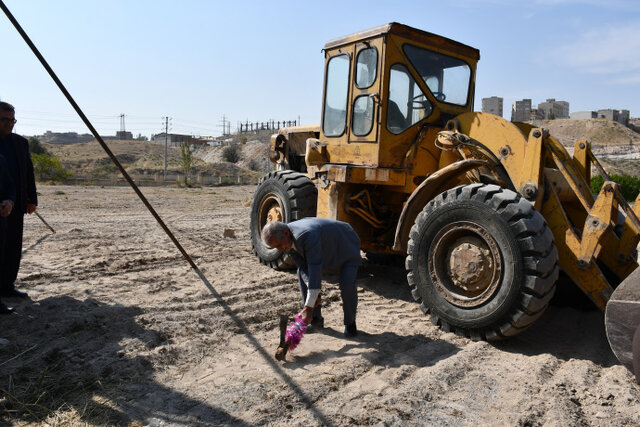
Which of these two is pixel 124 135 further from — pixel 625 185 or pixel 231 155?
pixel 625 185

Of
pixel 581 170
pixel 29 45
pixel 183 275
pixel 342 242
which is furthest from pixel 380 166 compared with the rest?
pixel 29 45

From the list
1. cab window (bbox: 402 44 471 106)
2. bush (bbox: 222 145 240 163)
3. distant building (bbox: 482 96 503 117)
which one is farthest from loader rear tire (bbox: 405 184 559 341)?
bush (bbox: 222 145 240 163)

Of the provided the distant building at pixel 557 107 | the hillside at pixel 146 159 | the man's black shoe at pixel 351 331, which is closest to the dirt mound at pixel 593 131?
the distant building at pixel 557 107

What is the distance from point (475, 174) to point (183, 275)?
3.97 m

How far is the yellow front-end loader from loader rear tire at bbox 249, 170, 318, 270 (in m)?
0.03

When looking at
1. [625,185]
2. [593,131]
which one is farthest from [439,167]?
[593,131]

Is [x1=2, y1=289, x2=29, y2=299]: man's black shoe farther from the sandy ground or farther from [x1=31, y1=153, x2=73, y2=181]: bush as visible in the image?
[x1=31, y1=153, x2=73, y2=181]: bush

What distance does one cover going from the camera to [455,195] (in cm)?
479

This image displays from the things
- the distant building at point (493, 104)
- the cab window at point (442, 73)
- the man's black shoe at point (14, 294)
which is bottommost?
the man's black shoe at point (14, 294)

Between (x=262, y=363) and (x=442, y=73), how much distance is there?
4.30 metres

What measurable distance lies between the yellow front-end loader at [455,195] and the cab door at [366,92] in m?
0.01

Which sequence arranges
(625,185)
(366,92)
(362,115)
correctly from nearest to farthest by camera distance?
(366,92) < (362,115) < (625,185)

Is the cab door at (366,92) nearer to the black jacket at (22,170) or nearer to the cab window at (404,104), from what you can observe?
the cab window at (404,104)

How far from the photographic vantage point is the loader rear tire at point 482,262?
4191mm
